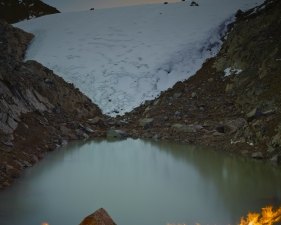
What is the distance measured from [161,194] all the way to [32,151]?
5.67 meters

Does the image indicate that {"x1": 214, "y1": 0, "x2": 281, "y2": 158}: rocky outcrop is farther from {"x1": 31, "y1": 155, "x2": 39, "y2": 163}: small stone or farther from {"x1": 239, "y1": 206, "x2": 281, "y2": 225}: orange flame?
{"x1": 31, "y1": 155, "x2": 39, "y2": 163}: small stone

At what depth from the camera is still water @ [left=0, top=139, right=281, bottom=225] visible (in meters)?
7.18

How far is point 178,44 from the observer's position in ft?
89.5

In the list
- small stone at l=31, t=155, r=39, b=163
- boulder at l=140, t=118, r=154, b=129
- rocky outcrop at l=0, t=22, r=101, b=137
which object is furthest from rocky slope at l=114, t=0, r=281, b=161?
small stone at l=31, t=155, r=39, b=163

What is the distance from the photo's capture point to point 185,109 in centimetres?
1894

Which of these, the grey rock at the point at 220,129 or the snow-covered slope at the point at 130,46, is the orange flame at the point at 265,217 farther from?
the snow-covered slope at the point at 130,46

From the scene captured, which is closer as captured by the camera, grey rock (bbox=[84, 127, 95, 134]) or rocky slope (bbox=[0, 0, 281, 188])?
rocky slope (bbox=[0, 0, 281, 188])

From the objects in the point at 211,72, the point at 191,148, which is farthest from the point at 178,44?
the point at 191,148

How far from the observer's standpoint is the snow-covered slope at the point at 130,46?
2328 cm

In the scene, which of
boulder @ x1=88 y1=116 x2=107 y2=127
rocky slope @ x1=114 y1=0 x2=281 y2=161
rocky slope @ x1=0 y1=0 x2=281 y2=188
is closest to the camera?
rocky slope @ x1=0 y1=0 x2=281 y2=188

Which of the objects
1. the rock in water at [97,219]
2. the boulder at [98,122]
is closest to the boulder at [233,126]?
the boulder at [98,122]

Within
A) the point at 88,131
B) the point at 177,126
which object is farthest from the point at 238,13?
the point at 88,131

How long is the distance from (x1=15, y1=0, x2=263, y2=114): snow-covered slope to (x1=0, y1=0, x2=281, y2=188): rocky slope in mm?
1738

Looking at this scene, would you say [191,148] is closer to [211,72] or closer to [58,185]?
[58,185]
